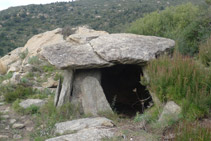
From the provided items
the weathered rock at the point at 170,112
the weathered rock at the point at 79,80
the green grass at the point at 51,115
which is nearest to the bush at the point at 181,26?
the weathered rock at the point at 79,80

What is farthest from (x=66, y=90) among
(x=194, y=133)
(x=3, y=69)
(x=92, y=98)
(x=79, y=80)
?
(x=3, y=69)

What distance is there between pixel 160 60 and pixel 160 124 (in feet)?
5.32

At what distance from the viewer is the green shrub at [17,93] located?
782 centimetres

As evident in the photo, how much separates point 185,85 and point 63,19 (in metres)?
25.6

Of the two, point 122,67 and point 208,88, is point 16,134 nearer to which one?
point 208,88

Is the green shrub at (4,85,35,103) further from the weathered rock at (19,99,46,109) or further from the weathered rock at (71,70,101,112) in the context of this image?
the weathered rock at (71,70,101,112)

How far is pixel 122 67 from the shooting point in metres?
9.49

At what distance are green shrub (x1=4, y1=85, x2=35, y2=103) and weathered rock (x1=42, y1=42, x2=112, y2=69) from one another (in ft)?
5.84

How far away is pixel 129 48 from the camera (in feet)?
21.3

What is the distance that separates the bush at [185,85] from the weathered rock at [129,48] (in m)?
0.84

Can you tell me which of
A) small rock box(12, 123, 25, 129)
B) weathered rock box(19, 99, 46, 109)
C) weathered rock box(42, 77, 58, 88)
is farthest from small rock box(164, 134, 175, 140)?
weathered rock box(42, 77, 58, 88)

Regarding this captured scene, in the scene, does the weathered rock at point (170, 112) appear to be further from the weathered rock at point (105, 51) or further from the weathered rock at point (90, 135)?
the weathered rock at point (105, 51)

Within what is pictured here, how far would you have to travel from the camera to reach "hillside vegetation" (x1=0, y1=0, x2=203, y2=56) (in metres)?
24.1

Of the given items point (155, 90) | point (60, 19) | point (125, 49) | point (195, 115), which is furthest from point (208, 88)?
Answer: point (60, 19)
